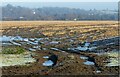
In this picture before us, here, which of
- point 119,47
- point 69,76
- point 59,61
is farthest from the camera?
point 119,47

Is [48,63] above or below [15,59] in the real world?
below

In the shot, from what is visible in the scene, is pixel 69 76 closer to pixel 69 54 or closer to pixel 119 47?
pixel 69 54

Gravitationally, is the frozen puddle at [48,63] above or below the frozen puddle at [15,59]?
below

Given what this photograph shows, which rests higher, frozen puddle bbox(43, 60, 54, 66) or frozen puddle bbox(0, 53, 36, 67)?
frozen puddle bbox(0, 53, 36, 67)

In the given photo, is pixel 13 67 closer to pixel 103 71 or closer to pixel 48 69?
pixel 48 69

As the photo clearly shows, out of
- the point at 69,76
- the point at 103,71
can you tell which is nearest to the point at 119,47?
the point at 103,71

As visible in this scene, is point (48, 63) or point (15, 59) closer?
point (48, 63)

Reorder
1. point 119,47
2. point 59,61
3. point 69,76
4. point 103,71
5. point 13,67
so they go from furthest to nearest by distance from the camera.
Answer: point 119,47
point 59,61
point 13,67
point 103,71
point 69,76

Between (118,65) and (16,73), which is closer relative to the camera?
(16,73)
